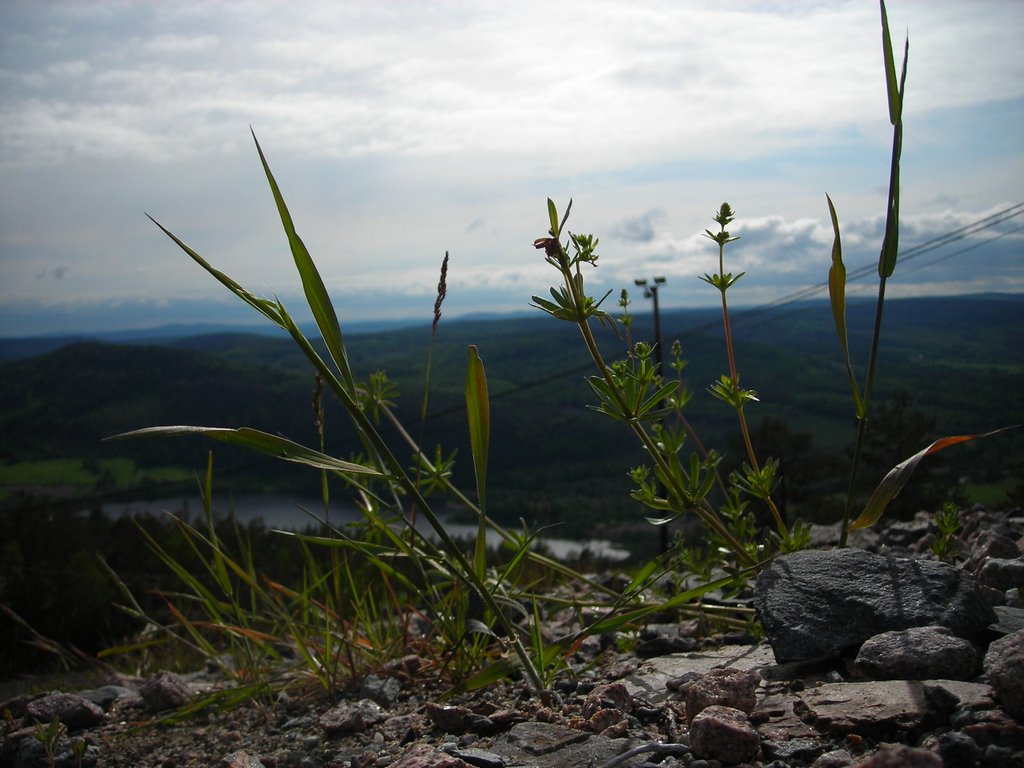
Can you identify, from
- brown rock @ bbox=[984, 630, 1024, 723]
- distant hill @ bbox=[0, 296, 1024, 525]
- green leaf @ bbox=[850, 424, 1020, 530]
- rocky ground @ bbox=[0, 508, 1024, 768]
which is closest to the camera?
brown rock @ bbox=[984, 630, 1024, 723]

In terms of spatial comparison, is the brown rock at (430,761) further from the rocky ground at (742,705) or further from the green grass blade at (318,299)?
the green grass blade at (318,299)

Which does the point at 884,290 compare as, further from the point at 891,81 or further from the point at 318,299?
the point at 318,299

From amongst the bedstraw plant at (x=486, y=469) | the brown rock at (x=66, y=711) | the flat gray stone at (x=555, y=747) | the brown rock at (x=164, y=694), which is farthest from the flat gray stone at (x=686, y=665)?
the brown rock at (x=66, y=711)

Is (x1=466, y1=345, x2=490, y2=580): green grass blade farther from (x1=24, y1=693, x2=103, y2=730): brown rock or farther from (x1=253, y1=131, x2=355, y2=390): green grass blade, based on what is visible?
(x1=24, y1=693, x2=103, y2=730): brown rock

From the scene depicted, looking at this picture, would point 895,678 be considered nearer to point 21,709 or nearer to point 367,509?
point 367,509

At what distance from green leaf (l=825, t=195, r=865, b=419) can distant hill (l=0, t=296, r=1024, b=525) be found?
0.71 meters

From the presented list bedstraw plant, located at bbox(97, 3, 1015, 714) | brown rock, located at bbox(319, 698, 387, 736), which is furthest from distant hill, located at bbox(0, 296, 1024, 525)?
brown rock, located at bbox(319, 698, 387, 736)

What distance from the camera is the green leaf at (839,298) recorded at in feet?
7.48

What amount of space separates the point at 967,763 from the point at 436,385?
87.9 metres

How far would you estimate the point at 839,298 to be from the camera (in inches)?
94.2

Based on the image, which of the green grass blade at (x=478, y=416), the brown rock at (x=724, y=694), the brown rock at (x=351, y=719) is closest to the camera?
the brown rock at (x=724, y=694)

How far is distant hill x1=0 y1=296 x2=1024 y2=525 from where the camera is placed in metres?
12.3

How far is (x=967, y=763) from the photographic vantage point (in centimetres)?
141

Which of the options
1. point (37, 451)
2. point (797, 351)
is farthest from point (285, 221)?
point (37, 451)
